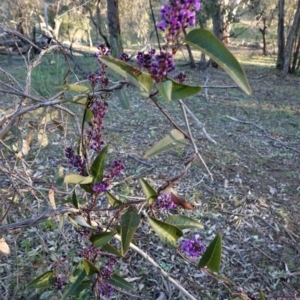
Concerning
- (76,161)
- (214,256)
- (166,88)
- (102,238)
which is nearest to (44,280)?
(102,238)

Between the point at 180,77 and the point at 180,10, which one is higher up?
the point at 180,10

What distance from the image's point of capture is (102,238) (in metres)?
0.85

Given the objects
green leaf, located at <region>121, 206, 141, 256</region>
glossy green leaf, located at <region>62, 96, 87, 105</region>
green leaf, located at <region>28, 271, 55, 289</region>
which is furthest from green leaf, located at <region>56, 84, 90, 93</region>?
green leaf, located at <region>28, 271, 55, 289</region>

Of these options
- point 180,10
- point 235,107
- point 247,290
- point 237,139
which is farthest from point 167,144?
point 235,107

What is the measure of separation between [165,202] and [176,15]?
1.39 feet

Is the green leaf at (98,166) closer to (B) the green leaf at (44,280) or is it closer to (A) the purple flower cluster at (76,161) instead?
(A) the purple flower cluster at (76,161)

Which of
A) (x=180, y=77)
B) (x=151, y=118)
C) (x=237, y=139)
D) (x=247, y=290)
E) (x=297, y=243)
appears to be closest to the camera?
(x=180, y=77)

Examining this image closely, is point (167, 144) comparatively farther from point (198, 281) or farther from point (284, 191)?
point (284, 191)

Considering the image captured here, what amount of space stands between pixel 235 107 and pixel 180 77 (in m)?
4.57

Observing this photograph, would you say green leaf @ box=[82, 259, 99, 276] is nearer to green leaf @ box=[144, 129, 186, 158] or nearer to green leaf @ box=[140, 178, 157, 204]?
green leaf @ box=[140, 178, 157, 204]

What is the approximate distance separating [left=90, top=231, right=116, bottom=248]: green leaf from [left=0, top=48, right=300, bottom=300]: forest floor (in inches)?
7.5

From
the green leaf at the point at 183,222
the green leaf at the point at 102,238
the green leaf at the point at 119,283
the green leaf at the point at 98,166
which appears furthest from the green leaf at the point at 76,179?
the green leaf at the point at 119,283

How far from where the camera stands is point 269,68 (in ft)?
31.2

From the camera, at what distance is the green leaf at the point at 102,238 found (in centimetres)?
85
